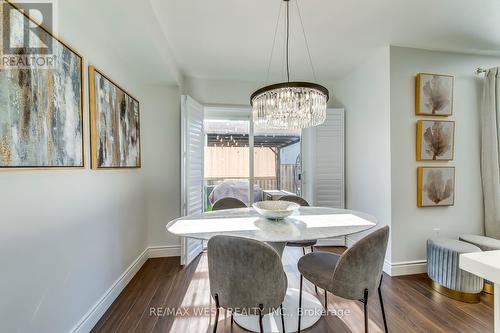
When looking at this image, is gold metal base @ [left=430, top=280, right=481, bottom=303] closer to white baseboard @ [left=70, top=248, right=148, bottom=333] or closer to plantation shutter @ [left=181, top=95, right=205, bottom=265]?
plantation shutter @ [left=181, top=95, right=205, bottom=265]

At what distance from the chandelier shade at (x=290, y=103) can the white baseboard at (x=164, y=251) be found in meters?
2.15

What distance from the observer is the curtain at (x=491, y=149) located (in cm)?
242

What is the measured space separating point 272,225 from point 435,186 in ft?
7.01

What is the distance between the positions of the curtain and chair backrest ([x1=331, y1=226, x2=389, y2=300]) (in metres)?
2.26

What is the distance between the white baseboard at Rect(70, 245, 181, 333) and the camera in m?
1.58

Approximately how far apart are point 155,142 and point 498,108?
4.11 meters

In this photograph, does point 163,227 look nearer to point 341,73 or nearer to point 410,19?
point 341,73

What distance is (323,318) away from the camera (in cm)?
175

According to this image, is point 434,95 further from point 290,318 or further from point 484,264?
point 290,318

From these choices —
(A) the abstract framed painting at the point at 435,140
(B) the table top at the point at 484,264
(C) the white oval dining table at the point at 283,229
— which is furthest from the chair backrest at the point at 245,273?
(A) the abstract framed painting at the point at 435,140

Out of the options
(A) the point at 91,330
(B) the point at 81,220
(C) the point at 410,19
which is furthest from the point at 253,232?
(C) the point at 410,19

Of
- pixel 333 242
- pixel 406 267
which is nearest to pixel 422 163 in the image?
pixel 406 267

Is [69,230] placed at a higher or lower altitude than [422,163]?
lower

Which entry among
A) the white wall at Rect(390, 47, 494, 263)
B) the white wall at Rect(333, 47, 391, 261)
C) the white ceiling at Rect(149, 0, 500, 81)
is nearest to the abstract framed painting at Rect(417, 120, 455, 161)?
the white wall at Rect(390, 47, 494, 263)
